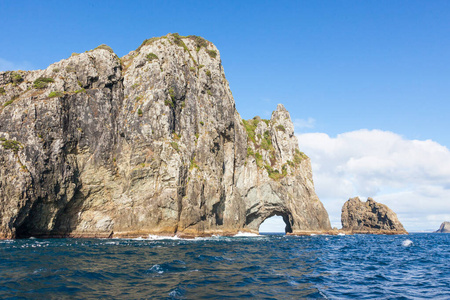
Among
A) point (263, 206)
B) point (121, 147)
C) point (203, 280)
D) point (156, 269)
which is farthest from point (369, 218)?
point (203, 280)

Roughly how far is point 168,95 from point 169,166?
1593cm

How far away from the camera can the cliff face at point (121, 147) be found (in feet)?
154

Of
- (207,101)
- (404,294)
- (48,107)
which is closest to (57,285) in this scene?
(404,294)

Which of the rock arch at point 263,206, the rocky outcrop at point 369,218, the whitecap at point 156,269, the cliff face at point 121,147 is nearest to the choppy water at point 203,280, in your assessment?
the whitecap at point 156,269

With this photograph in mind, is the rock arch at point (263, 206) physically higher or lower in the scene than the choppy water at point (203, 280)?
higher

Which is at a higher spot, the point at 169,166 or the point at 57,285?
the point at 169,166

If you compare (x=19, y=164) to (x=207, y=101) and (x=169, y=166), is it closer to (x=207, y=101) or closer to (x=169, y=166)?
(x=169, y=166)

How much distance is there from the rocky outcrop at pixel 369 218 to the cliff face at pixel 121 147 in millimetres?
72477

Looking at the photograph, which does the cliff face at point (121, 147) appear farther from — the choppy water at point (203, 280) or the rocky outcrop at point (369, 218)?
the rocky outcrop at point (369, 218)

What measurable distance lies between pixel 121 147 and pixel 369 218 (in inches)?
4261

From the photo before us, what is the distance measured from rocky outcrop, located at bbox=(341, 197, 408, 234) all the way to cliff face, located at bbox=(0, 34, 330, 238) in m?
72.5

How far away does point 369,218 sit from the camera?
407ft

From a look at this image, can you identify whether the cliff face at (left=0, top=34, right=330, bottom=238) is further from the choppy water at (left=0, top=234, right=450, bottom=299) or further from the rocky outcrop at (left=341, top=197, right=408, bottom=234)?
the rocky outcrop at (left=341, top=197, right=408, bottom=234)

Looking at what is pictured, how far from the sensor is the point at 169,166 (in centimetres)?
5531
